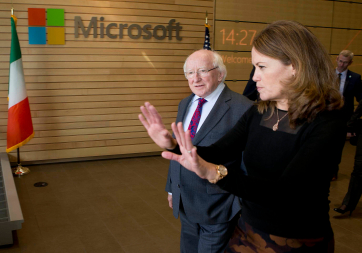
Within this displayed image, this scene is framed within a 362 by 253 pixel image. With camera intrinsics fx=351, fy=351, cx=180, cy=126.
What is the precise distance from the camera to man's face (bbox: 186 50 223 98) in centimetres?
235

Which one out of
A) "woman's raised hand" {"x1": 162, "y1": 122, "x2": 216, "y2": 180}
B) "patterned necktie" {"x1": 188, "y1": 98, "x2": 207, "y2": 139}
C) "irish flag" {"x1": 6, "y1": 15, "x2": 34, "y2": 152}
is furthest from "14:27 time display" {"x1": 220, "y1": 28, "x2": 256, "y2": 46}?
"woman's raised hand" {"x1": 162, "y1": 122, "x2": 216, "y2": 180}

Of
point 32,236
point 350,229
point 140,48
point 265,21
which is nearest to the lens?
point 32,236

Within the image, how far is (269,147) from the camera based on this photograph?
1401 millimetres

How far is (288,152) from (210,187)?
85cm

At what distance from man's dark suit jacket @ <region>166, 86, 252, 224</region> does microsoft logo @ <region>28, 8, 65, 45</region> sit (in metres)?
4.38

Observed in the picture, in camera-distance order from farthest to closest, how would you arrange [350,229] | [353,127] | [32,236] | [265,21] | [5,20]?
[265,21]
[5,20]
[353,127]
[350,229]
[32,236]

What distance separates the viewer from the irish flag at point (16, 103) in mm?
5234

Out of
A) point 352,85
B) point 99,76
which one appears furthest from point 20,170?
point 352,85

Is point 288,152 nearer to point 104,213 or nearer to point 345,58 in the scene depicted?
point 104,213

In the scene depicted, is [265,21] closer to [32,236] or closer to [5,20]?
[5,20]

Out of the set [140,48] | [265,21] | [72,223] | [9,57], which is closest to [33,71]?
[9,57]

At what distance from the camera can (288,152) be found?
1.34m

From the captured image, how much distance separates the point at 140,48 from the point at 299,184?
5576 millimetres

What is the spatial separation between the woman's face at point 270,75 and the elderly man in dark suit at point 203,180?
0.81m
